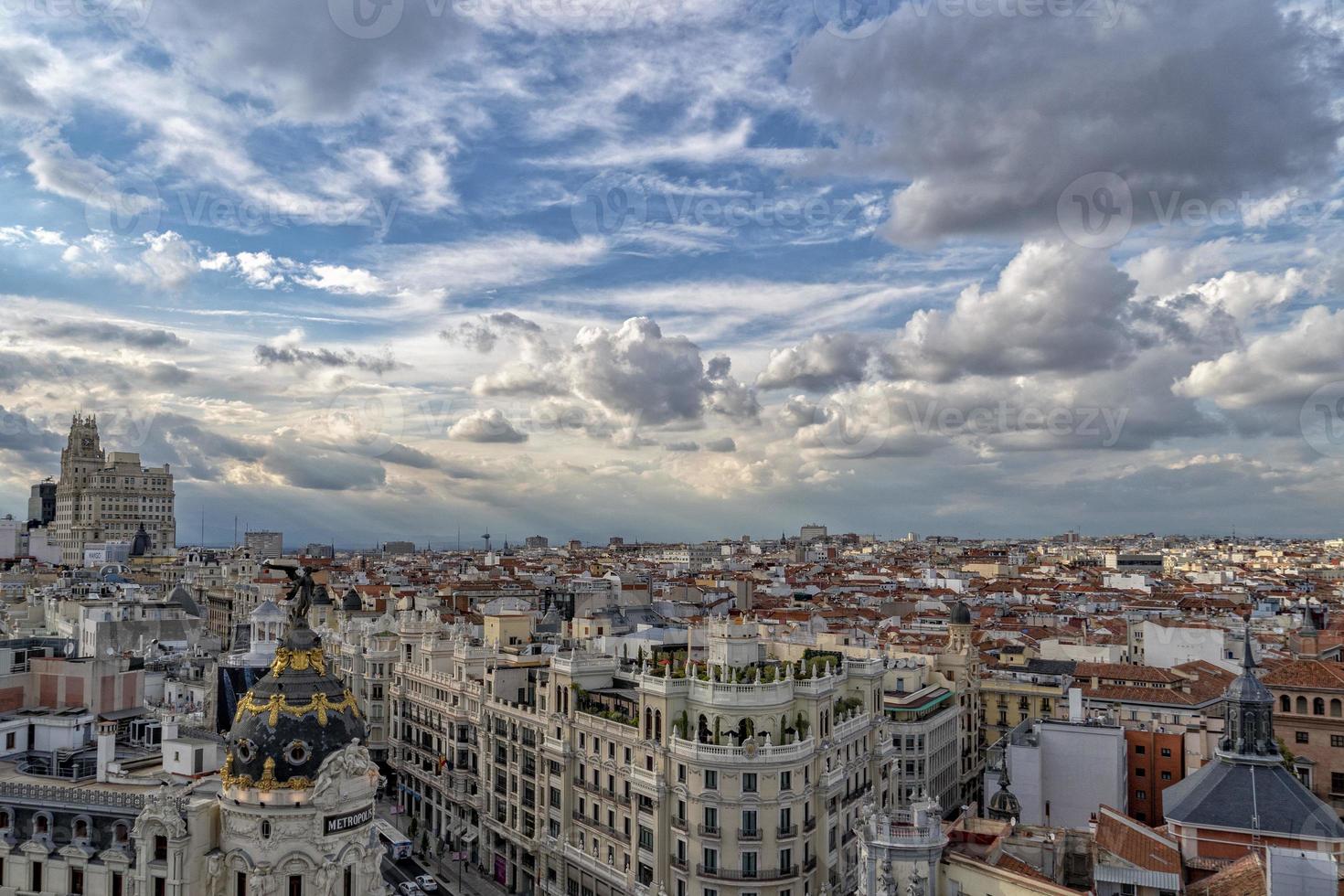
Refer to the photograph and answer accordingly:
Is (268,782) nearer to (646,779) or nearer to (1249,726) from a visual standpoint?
(646,779)

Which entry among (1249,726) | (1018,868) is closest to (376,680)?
(1018,868)

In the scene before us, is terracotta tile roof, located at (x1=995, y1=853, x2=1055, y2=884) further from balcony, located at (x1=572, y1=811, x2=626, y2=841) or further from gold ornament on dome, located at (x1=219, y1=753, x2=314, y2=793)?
balcony, located at (x1=572, y1=811, x2=626, y2=841)

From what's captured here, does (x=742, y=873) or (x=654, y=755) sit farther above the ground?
(x=654, y=755)

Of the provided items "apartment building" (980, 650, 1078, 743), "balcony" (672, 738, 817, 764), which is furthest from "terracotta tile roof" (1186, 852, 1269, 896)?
"apartment building" (980, 650, 1078, 743)

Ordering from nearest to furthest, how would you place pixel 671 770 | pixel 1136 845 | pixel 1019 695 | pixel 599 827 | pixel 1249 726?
pixel 1136 845
pixel 1249 726
pixel 671 770
pixel 599 827
pixel 1019 695

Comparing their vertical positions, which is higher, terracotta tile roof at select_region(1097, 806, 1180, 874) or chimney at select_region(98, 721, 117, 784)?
chimney at select_region(98, 721, 117, 784)

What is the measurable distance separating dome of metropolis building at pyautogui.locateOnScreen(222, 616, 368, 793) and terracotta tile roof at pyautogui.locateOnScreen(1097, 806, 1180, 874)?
29.4 meters

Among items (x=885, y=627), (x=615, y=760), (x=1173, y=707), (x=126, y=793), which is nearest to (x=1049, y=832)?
(x=615, y=760)

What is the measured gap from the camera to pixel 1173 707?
265 ft

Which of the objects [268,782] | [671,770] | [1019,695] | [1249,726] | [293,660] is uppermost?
[293,660]

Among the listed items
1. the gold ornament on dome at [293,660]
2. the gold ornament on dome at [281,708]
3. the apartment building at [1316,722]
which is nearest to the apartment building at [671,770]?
the gold ornament on dome at [281,708]

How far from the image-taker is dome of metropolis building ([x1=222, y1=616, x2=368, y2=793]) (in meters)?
38.8

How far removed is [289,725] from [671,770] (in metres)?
23.8

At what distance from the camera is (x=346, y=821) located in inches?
1561
